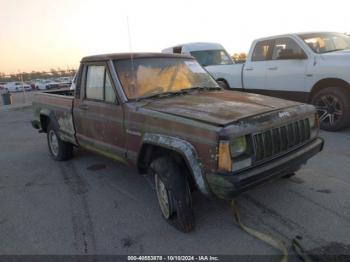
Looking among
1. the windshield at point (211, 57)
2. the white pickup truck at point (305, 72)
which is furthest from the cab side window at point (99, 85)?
the windshield at point (211, 57)

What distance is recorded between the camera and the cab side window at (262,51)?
7.95 meters

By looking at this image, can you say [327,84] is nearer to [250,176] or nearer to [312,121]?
[312,121]

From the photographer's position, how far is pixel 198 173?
3.10 m

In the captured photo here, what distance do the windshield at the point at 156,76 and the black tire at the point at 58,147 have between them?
8.15ft

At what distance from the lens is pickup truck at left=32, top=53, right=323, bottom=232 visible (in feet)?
9.95

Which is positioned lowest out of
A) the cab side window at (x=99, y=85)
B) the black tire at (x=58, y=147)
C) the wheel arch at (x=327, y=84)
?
the black tire at (x=58, y=147)

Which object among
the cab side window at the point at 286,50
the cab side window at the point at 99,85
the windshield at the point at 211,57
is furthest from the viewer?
the windshield at the point at 211,57

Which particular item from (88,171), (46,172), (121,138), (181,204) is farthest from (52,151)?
(181,204)

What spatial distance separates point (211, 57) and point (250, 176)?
30.4 ft

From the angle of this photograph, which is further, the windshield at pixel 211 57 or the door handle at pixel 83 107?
the windshield at pixel 211 57

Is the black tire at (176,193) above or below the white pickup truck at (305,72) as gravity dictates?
below

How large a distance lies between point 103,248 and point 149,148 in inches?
44.9

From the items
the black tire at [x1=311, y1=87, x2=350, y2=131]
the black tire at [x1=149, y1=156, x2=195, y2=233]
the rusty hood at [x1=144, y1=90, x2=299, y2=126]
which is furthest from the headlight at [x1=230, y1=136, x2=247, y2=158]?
the black tire at [x1=311, y1=87, x2=350, y2=131]

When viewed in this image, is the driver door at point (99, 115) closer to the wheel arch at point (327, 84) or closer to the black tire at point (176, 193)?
the black tire at point (176, 193)
